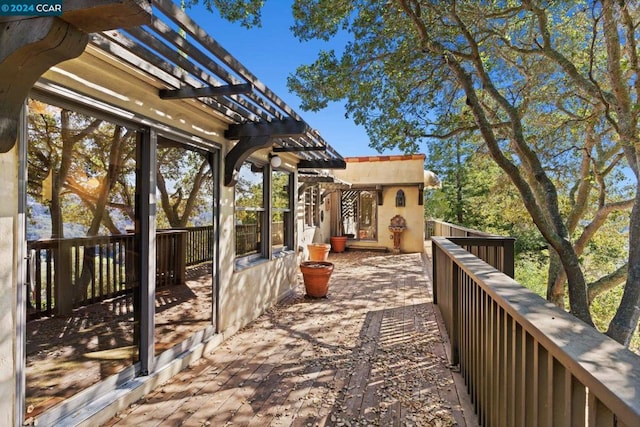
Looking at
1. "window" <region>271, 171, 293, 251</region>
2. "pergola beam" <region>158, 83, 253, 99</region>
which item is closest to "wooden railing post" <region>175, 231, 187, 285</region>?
"pergola beam" <region>158, 83, 253, 99</region>

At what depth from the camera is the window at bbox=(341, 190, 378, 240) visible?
1351 cm

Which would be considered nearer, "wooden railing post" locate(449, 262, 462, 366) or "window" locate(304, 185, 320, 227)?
"wooden railing post" locate(449, 262, 462, 366)

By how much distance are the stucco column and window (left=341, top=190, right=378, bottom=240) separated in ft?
38.4

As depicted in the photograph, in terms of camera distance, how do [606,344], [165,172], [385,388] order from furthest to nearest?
1. [165,172]
2. [385,388]
3. [606,344]

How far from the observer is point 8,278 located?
65.6 inches

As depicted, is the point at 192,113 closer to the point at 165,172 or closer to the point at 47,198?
the point at 165,172

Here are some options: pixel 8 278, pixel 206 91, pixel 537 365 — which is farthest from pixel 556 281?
pixel 8 278

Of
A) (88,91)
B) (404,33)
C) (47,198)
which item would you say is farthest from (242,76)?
(404,33)

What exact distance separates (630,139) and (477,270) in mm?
3728

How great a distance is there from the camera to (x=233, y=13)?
150 inches

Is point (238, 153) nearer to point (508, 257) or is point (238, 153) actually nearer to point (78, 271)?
point (78, 271)

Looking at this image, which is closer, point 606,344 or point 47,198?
point 606,344

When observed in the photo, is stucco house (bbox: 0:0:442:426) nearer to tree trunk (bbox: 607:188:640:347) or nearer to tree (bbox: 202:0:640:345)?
tree (bbox: 202:0:640:345)

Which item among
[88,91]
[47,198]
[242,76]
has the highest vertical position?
[242,76]
